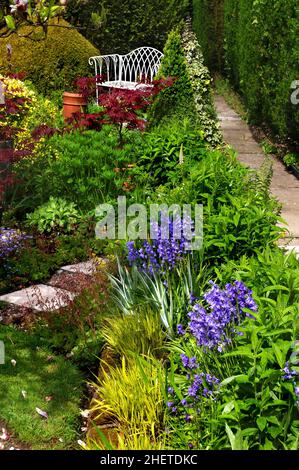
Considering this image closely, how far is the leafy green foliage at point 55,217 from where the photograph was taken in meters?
6.09

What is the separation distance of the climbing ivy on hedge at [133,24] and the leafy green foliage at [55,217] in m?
9.18

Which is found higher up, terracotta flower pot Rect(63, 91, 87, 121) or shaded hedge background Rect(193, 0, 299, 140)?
shaded hedge background Rect(193, 0, 299, 140)

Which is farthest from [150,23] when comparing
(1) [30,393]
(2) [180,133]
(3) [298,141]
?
(1) [30,393]

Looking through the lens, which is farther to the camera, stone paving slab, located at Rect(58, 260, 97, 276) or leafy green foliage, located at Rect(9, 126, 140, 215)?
leafy green foliage, located at Rect(9, 126, 140, 215)

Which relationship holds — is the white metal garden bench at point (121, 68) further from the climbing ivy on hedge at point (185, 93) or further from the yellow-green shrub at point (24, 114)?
the climbing ivy on hedge at point (185, 93)

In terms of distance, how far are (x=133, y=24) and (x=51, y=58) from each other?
4.05 meters

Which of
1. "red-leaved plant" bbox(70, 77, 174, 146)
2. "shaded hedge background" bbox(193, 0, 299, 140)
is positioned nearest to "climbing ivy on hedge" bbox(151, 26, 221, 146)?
"red-leaved plant" bbox(70, 77, 174, 146)

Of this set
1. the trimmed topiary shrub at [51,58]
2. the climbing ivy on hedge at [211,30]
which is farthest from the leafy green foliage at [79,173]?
the climbing ivy on hedge at [211,30]

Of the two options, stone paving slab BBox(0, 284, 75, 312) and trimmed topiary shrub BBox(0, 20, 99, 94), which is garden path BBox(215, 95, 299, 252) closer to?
stone paving slab BBox(0, 284, 75, 312)

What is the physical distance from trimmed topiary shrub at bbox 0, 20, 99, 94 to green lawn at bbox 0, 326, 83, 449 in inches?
288

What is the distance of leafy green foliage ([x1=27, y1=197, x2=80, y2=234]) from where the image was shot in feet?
20.0

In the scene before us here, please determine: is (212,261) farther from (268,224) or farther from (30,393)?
(30,393)

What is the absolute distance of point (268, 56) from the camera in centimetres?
1034
